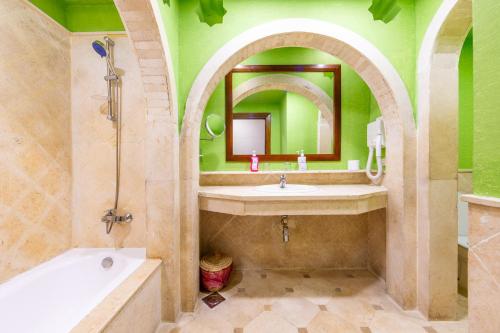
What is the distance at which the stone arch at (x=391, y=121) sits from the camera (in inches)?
57.5

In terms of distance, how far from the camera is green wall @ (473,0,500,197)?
69cm

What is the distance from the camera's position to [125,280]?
1.15 meters

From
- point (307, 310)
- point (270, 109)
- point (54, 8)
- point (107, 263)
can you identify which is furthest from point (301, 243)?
point (54, 8)

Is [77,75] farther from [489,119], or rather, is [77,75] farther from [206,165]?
[489,119]

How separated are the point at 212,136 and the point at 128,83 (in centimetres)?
81

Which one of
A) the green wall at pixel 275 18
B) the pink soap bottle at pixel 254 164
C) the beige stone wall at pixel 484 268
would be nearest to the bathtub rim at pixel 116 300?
the pink soap bottle at pixel 254 164

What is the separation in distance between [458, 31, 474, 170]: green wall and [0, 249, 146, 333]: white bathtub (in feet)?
9.83

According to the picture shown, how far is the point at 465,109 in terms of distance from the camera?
2033 millimetres

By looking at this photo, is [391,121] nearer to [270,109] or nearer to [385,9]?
[385,9]

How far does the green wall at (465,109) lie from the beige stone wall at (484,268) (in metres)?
1.81

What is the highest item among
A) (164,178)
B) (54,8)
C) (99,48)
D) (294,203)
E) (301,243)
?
(54,8)

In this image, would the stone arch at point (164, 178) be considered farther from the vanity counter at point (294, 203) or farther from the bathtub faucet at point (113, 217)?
the bathtub faucet at point (113, 217)

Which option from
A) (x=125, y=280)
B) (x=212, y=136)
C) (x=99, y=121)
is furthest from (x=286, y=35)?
(x=125, y=280)

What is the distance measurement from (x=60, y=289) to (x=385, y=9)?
271 cm
